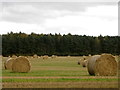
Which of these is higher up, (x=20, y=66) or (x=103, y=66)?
(x=103, y=66)

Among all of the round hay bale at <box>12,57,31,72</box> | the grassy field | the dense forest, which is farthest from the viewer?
the dense forest

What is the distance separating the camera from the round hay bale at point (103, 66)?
25.1 m

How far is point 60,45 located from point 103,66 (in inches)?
2942

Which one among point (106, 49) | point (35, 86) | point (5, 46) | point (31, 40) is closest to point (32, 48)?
point (31, 40)

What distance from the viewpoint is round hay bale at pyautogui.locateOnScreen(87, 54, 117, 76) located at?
82.2 ft

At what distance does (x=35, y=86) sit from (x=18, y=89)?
130 cm

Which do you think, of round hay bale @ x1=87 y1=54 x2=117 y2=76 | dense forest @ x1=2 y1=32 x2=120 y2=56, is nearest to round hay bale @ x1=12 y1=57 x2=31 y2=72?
round hay bale @ x1=87 y1=54 x2=117 y2=76

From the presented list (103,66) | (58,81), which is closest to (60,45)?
(103,66)

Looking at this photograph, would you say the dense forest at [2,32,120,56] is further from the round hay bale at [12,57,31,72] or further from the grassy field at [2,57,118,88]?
the grassy field at [2,57,118,88]

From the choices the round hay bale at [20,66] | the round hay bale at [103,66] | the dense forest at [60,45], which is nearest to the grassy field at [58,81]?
the round hay bale at [103,66]

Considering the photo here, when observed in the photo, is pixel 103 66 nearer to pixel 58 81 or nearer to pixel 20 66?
pixel 58 81

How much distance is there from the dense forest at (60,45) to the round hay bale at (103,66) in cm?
6680

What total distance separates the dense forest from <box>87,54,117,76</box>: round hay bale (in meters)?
66.8

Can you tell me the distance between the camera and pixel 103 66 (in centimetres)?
2528
